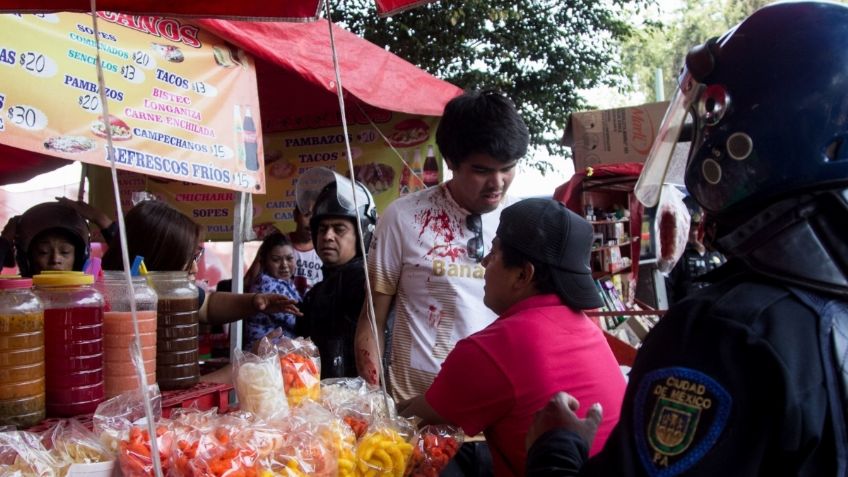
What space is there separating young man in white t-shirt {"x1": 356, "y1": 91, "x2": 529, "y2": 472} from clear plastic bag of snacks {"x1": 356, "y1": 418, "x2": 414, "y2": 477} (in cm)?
77

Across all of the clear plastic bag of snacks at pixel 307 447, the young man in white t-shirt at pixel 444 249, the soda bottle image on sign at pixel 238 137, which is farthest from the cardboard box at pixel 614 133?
the clear plastic bag of snacks at pixel 307 447

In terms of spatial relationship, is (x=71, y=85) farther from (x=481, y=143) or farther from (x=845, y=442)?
(x=845, y=442)

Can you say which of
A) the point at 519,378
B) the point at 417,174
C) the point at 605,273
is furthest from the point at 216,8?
the point at 605,273

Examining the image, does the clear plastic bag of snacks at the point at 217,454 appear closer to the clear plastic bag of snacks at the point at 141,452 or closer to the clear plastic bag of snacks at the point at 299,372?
the clear plastic bag of snacks at the point at 141,452

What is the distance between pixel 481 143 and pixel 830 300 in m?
1.65

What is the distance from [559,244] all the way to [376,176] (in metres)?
3.68

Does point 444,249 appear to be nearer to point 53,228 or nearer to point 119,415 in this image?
point 119,415

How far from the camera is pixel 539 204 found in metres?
2.00

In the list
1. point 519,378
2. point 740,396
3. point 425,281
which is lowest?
point 519,378

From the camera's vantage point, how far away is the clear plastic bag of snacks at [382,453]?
1.76 meters

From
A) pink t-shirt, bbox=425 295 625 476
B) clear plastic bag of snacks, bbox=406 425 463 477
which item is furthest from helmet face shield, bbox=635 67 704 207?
clear plastic bag of snacks, bbox=406 425 463 477

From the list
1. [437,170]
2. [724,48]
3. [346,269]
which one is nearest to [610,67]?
[437,170]

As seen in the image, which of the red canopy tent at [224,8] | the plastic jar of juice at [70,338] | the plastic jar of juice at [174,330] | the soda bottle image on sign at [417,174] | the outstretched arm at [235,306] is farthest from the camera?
the soda bottle image on sign at [417,174]

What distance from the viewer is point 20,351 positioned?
1649 millimetres
